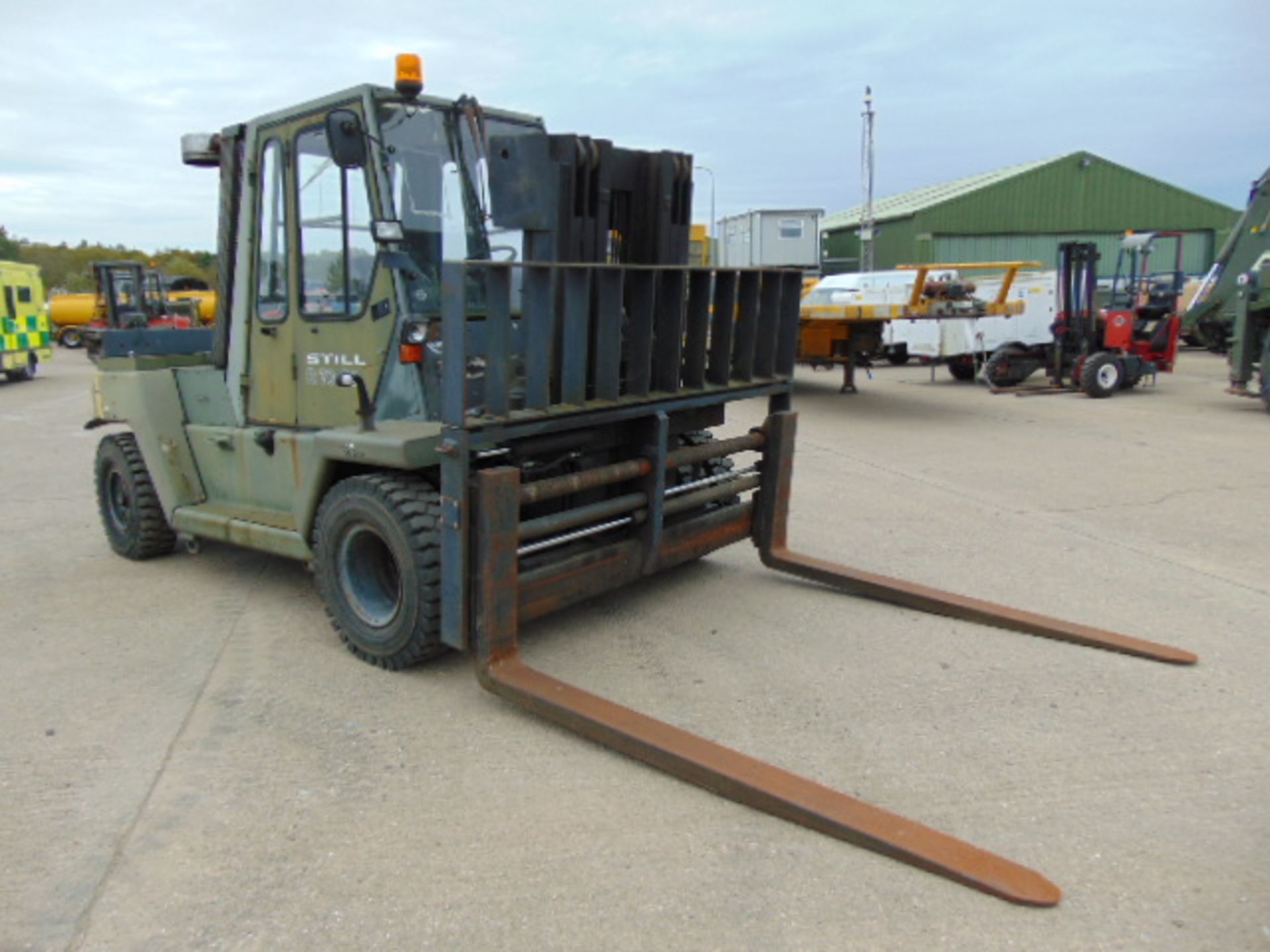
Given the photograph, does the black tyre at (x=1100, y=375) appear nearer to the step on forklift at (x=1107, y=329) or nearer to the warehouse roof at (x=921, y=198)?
the step on forklift at (x=1107, y=329)

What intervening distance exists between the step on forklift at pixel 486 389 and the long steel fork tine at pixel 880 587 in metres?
0.02

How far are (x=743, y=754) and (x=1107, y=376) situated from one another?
47.8 feet

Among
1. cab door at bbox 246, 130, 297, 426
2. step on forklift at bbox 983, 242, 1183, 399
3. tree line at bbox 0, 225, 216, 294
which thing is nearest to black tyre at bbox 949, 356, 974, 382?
step on forklift at bbox 983, 242, 1183, 399

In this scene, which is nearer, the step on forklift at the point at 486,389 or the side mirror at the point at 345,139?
the step on forklift at the point at 486,389

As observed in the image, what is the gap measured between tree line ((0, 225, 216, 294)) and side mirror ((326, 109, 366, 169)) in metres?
45.9

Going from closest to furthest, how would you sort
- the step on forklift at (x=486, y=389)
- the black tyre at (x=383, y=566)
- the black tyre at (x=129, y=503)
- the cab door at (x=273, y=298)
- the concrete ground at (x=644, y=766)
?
the concrete ground at (x=644, y=766) < the step on forklift at (x=486, y=389) < the black tyre at (x=383, y=566) < the cab door at (x=273, y=298) < the black tyre at (x=129, y=503)

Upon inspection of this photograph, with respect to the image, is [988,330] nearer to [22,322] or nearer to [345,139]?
[345,139]

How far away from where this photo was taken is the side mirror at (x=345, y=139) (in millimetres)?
4148

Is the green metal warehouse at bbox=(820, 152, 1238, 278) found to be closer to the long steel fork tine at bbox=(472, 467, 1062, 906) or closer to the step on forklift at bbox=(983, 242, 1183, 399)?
the step on forklift at bbox=(983, 242, 1183, 399)

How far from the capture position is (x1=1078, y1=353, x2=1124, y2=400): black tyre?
15.5m

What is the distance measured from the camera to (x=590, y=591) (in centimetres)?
453

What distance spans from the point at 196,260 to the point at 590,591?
53.1m

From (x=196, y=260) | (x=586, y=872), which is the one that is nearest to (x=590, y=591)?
(x=586, y=872)

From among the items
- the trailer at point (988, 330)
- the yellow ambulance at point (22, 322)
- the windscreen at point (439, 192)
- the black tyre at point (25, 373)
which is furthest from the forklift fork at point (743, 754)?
the black tyre at point (25, 373)
